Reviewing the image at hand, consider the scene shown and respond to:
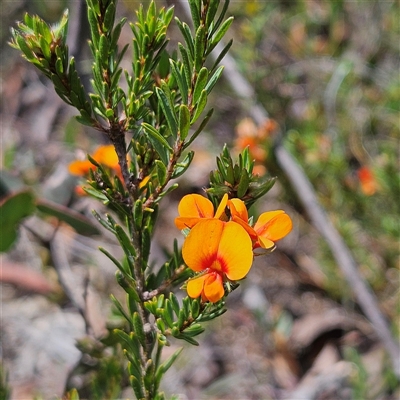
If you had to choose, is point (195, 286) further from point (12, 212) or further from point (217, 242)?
point (12, 212)

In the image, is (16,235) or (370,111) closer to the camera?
(16,235)

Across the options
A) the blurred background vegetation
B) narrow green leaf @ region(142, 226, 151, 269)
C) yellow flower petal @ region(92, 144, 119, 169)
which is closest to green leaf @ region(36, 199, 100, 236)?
the blurred background vegetation

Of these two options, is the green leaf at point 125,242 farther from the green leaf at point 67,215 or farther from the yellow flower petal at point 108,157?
the green leaf at point 67,215

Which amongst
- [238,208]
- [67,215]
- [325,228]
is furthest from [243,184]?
[325,228]

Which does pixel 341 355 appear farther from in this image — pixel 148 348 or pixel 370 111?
pixel 148 348

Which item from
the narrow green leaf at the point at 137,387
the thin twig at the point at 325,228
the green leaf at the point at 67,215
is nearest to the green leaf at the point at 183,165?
the narrow green leaf at the point at 137,387

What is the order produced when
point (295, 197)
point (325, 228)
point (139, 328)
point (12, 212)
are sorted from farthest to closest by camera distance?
1. point (295, 197)
2. point (325, 228)
3. point (12, 212)
4. point (139, 328)

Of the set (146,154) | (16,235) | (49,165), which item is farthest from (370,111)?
(146,154)
